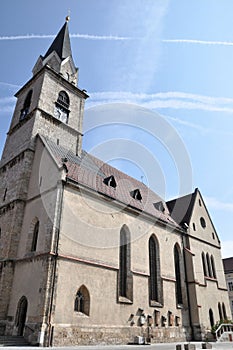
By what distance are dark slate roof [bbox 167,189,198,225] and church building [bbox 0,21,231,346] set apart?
0.81 ft

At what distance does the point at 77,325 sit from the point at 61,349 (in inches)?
99.7

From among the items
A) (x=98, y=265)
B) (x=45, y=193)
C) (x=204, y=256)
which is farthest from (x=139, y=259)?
(x=204, y=256)

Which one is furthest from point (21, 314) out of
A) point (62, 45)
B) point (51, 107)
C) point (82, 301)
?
point (62, 45)

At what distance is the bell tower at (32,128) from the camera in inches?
666

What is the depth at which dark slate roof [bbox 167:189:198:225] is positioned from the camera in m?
27.8

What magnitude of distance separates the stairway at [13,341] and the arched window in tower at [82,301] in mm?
2901

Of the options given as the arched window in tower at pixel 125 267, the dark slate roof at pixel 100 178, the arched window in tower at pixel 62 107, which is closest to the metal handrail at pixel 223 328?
the dark slate roof at pixel 100 178

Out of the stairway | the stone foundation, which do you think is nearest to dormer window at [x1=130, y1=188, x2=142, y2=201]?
the stone foundation

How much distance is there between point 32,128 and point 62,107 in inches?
179

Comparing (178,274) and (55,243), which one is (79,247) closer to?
(55,243)

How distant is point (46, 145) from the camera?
62.6 ft

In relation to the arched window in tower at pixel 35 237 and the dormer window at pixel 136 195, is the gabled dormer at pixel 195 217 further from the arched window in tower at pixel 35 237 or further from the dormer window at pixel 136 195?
the arched window in tower at pixel 35 237

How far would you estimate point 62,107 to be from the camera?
24.4 metres

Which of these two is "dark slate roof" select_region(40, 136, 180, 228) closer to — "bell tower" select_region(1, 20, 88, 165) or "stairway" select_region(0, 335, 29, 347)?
"bell tower" select_region(1, 20, 88, 165)
